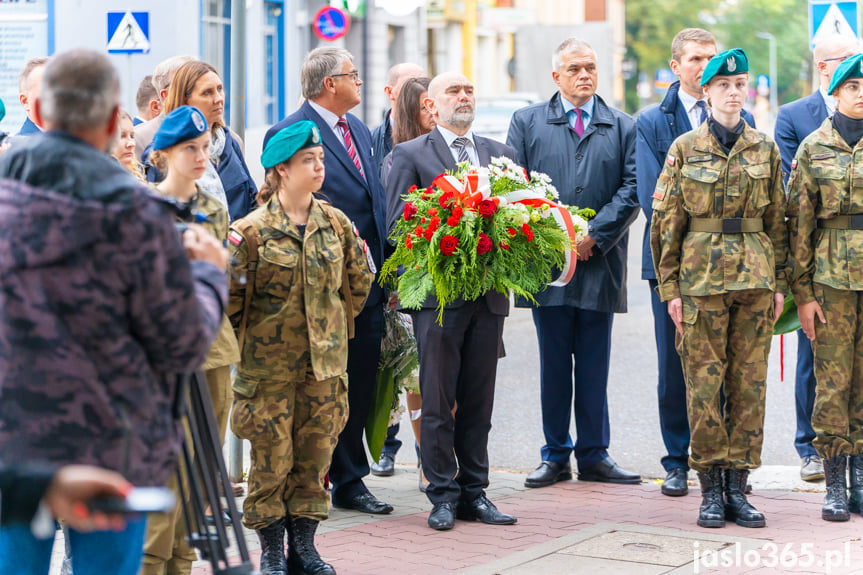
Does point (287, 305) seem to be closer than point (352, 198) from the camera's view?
Yes

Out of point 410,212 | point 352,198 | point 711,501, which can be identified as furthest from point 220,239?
point 711,501

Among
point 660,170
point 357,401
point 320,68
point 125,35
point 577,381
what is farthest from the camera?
point 125,35

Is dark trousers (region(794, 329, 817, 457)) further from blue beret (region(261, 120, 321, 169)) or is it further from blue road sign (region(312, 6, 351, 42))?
blue road sign (region(312, 6, 351, 42))

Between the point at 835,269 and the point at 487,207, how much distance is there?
6.01ft

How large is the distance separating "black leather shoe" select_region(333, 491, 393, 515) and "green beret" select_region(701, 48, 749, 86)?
282 cm

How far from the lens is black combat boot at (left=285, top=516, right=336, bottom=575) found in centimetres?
535

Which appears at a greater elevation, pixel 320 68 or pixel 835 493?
pixel 320 68

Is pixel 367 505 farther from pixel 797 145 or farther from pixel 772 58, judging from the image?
pixel 772 58

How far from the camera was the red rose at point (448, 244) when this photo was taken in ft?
19.1

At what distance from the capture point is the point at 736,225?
6.08 m

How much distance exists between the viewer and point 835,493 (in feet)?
20.2

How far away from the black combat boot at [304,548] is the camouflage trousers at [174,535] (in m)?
0.52

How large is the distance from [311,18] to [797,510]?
22.7m

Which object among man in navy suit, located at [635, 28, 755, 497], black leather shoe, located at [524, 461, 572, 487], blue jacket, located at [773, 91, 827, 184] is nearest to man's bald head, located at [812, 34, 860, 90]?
blue jacket, located at [773, 91, 827, 184]
